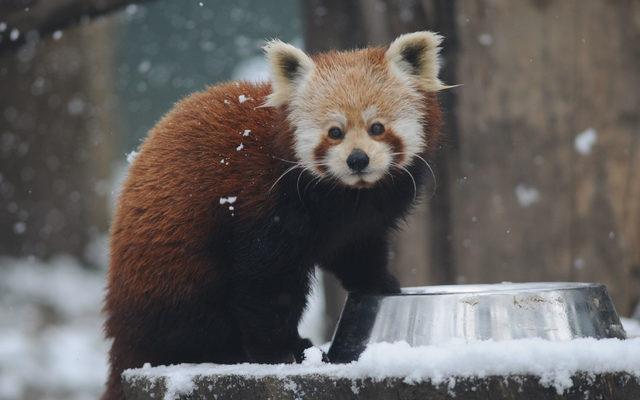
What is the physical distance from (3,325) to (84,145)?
176cm

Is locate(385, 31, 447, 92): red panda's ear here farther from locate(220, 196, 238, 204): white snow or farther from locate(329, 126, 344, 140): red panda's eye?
locate(220, 196, 238, 204): white snow

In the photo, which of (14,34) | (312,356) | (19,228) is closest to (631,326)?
(312,356)

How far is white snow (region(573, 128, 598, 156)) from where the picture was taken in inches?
132

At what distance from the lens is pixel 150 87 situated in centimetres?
771

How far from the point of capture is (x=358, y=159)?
2451mm

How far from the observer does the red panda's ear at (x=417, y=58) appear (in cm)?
268

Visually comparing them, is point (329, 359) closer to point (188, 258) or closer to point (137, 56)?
point (188, 258)

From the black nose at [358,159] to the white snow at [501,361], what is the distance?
20.2 inches

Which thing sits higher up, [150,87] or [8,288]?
[150,87]

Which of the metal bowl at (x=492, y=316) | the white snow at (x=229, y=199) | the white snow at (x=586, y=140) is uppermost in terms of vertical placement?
the white snow at (x=229, y=199)

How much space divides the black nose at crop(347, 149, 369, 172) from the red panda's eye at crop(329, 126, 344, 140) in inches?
3.4

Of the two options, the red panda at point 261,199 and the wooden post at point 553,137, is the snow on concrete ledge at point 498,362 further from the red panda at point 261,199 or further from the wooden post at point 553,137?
the wooden post at point 553,137

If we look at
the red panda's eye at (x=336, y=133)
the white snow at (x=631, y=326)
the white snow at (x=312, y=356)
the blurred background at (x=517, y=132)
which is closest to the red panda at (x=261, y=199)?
the red panda's eye at (x=336, y=133)

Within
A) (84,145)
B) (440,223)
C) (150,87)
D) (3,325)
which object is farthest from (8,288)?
(440,223)
